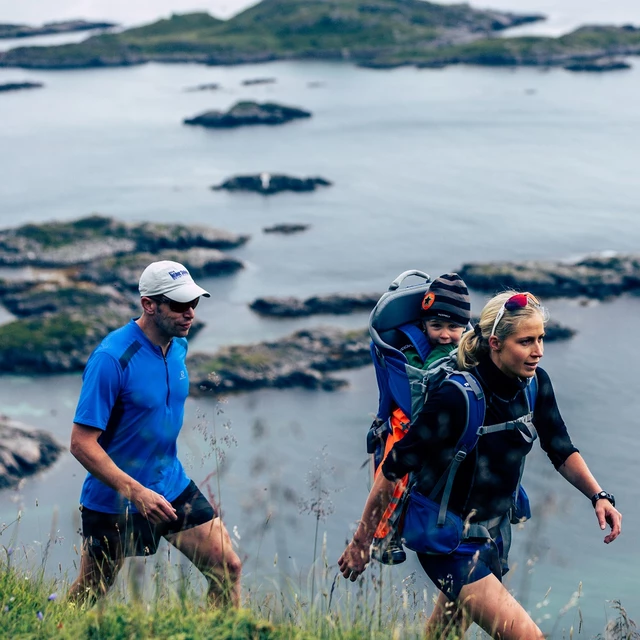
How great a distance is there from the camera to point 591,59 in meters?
105

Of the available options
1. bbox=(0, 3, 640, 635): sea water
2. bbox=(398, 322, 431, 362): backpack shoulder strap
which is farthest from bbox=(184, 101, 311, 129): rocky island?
bbox=(398, 322, 431, 362): backpack shoulder strap

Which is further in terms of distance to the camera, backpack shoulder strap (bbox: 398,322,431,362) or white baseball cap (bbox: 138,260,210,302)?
white baseball cap (bbox: 138,260,210,302)

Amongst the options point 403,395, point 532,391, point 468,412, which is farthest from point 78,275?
point 468,412

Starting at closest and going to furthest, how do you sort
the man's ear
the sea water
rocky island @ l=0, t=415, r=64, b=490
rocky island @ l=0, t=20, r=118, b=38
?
the man's ear < the sea water < rocky island @ l=0, t=415, r=64, b=490 < rocky island @ l=0, t=20, r=118, b=38

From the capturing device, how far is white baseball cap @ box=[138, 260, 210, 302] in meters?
6.59

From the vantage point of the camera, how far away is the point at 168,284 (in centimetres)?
659

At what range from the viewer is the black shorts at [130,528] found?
6574 mm

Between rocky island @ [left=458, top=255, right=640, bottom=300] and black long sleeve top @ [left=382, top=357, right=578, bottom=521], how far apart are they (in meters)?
30.5

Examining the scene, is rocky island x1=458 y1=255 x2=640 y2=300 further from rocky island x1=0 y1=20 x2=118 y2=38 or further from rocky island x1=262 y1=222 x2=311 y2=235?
rocky island x1=0 y1=20 x2=118 y2=38

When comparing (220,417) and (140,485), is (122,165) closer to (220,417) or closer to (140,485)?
(220,417)

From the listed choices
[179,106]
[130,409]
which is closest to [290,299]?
Result: [130,409]

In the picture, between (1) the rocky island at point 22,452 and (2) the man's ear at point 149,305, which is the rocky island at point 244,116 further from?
(2) the man's ear at point 149,305

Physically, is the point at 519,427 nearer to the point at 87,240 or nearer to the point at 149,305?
the point at 149,305

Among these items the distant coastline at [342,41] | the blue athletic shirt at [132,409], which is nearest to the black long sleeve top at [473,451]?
the blue athletic shirt at [132,409]
